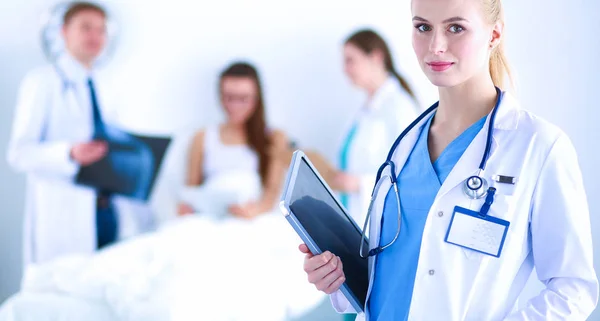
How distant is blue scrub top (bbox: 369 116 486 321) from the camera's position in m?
1.25

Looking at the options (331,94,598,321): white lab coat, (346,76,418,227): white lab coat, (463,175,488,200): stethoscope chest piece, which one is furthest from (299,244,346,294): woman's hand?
(346,76,418,227): white lab coat

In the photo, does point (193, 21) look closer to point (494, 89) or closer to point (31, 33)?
point (31, 33)

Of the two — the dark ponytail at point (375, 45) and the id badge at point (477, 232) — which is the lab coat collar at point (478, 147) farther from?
the dark ponytail at point (375, 45)

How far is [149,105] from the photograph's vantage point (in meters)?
3.77

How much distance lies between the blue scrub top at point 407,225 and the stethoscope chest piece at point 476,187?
83 millimetres

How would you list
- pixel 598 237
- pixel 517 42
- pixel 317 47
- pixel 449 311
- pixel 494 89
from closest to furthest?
1. pixel 449 311
2. pixel 494 89
3. pixel 598 237
4. pixel 517 42
5. pixel 317 47

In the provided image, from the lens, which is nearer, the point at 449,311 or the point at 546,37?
the point at 449,311

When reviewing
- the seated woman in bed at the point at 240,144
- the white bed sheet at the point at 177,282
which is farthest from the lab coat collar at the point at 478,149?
the seated woman in bed at the point at 240,144

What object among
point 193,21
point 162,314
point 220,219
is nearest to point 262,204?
point 220,219

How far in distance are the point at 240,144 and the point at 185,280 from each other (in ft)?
4.64

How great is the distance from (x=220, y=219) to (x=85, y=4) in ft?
4.78

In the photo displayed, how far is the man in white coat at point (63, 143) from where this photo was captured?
11.7ft

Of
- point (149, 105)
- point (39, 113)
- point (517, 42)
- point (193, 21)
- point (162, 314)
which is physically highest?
point (517, 42)

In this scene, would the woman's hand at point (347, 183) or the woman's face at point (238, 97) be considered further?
the woman's face at point (238, 97)
